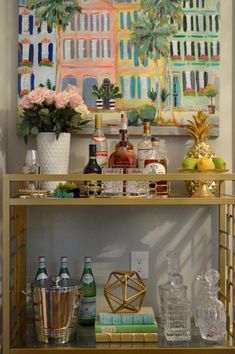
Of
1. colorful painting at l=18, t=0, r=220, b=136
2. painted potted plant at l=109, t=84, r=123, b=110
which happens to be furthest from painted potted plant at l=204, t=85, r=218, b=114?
painted potted plant at l=109, t=84, r=123, b=110

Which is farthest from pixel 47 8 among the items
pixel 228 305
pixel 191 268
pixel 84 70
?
pixel 228 305

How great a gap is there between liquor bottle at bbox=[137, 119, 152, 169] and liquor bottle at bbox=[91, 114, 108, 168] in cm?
12

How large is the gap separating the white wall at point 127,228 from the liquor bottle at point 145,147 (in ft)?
0.44

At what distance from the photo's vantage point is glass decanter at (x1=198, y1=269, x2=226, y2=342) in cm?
163

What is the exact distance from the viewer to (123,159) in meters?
1.80

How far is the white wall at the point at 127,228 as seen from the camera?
6.33 ft

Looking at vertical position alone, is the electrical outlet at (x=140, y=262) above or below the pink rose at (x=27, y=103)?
below

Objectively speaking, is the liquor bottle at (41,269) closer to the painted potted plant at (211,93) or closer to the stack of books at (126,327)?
the stack of books at (126,327)

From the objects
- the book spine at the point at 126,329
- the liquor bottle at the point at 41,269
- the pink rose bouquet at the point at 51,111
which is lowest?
the book spine at the point at 126,329

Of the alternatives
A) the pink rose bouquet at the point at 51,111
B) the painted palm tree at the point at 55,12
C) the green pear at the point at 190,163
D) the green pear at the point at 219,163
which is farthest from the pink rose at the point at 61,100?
the green pear at the point at 219,163

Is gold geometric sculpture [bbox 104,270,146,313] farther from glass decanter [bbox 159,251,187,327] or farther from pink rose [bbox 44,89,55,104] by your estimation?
pink rose [bbox 44,89,55,104]

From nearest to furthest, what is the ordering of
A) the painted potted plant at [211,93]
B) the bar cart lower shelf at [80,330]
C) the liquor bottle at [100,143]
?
the bar cart lower shelf at [80,330] → the liquor bottle at [100,143] → the painted potted plant at [211,93]

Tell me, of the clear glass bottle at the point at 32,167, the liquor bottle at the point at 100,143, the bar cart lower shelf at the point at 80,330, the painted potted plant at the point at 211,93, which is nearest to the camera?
the bar cart lower shelf at the point at 80,330

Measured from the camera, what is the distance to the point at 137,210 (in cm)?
194
